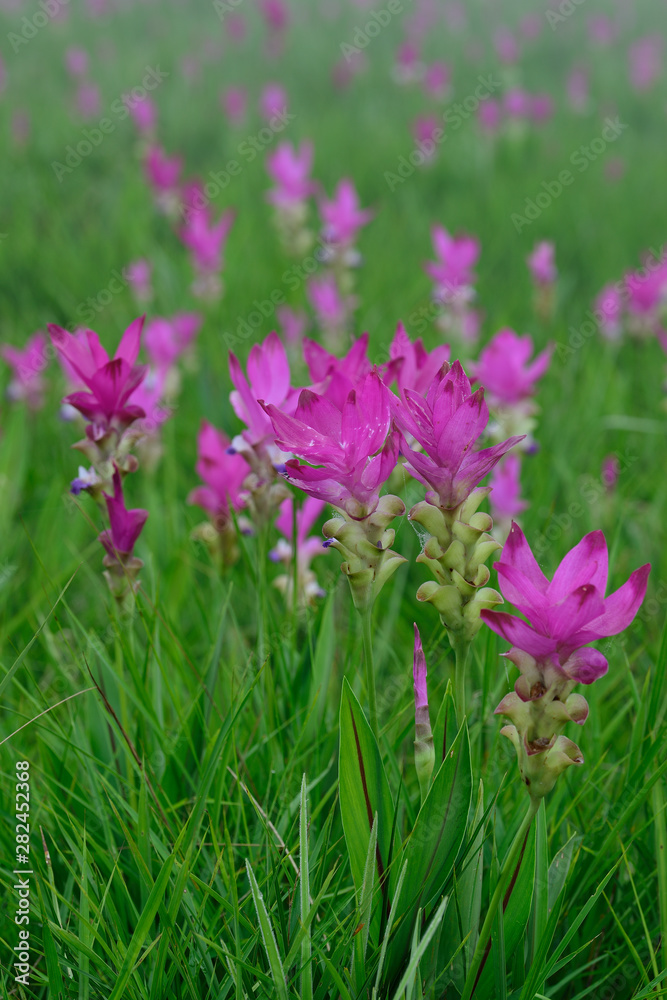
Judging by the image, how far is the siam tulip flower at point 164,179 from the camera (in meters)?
3.84

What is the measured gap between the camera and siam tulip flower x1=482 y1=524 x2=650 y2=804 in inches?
27.0

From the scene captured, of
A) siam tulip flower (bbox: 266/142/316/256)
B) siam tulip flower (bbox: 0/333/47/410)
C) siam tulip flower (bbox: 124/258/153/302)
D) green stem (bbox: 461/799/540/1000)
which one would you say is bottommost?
green stem (bbox: 461/799/540/1000)

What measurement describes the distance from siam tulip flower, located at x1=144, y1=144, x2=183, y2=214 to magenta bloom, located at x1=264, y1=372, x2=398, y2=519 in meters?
3.44

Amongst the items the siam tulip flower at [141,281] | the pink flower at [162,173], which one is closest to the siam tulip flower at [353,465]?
the siam tulip flower at [141,281]

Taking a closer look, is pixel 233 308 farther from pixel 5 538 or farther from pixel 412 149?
pixel 412 149

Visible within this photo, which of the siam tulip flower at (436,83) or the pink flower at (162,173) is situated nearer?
the pink flower at (162,173)

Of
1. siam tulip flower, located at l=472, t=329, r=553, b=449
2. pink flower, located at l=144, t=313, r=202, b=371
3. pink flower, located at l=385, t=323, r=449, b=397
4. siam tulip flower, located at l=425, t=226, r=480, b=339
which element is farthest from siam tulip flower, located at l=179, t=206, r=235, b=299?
A: pink flower, located at l=385, t=323, r=449, b=397

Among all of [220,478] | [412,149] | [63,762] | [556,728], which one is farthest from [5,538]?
[412,149]

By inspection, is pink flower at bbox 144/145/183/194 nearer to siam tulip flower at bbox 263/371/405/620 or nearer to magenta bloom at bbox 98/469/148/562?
magenta bloom at bbox 98/469/148/562

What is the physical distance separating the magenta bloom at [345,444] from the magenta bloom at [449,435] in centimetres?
2

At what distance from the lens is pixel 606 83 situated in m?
8.20

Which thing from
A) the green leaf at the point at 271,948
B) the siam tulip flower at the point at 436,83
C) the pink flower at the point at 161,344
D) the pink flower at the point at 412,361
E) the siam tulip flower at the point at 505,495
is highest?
the siam tulip flower at the point at 436,83

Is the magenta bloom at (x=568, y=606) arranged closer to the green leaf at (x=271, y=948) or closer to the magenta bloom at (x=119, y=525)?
the green leaf at (x=271, y=948)

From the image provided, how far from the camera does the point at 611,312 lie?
9.94 ft
